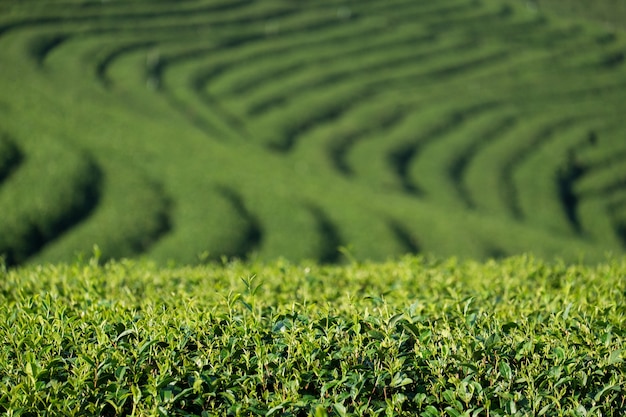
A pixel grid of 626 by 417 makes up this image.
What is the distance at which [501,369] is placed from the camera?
496cm

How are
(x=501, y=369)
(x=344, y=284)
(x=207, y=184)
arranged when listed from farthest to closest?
1. (x=207, y=184)
2. (x=344, y=284)
3. (x=501, y=369)

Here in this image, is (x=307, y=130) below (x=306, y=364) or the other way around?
below

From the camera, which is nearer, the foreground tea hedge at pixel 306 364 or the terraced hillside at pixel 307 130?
the foreground tea hedge at pixel 306 364

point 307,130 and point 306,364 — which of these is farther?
point 307,130

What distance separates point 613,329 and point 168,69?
63.6 meters

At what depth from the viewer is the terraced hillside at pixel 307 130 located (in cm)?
3622

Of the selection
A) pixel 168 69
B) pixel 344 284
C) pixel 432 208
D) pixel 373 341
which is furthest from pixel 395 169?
pixel 373 341

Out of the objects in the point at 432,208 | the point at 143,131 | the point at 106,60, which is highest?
the point at 106,60

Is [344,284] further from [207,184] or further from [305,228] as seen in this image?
[207,184]

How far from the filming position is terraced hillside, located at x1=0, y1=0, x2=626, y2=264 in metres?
36.2

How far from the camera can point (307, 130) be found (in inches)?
2389

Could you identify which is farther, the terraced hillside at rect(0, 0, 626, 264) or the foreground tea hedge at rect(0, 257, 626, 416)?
the terraced hillside at rect(0, 0, 626, 264)

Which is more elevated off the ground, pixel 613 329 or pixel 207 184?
pixel 613 329

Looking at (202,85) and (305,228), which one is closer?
(305,228)
